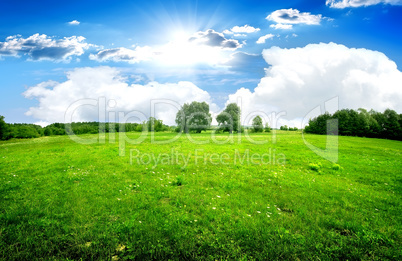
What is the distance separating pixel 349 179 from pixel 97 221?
13167 millimetres

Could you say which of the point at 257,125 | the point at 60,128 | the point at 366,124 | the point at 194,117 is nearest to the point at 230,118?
the point at 194,117

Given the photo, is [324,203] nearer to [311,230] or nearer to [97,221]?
[311,230]

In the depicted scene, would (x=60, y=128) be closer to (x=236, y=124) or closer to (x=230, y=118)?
(x=230, y=118)

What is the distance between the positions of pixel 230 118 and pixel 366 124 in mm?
50052

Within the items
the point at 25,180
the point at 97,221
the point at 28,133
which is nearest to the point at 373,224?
the point at 97,221

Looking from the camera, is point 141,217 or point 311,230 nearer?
point 311,230

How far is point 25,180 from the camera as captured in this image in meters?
8.84

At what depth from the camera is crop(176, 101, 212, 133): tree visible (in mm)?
59656

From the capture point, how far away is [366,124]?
62.5 meters

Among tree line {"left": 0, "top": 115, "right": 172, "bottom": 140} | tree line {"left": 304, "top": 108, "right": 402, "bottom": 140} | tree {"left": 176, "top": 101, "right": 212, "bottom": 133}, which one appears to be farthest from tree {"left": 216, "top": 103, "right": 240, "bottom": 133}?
tree line {"left": 304, "top": 108, "right": 402, "bottom": 140}

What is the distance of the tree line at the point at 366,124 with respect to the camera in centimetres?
6250

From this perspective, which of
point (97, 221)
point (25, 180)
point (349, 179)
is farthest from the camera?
point (349, 179)

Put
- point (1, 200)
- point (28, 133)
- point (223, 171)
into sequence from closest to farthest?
point (1, 200) → point (223, 171) → point (28, 133)

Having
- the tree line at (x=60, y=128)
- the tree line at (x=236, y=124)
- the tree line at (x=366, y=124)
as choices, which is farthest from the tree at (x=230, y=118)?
the tree line at (x=366, y=124)
